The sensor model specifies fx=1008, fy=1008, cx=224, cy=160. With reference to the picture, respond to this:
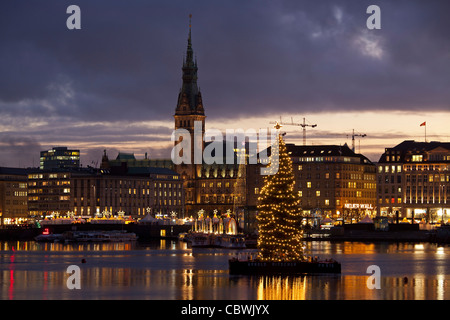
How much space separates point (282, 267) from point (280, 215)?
3.98 m

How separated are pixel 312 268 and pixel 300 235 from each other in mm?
2684

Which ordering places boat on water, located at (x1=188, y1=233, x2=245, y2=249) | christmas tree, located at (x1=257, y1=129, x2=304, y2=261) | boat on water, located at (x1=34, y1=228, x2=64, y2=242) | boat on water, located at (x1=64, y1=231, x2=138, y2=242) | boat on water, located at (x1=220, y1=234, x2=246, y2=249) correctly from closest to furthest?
christmas tree, located at (x1=257, y1=129, x2=304, y2=261) < boat on water, located at (x1=220, y1=234, x2=246, y2=249) < boat on water, located at (x1=188, y1=233, x2=245, y2=249) < boat on water, located at (x1=34, y1=228, x2=64, y2=242) < boat on water, located at (x1=64, y1=231, x2=138, y2=242)

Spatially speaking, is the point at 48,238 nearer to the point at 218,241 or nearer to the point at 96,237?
the point at 96,237

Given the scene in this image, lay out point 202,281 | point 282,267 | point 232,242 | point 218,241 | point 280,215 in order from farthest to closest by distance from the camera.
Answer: point 218,241 → point 232,242 → point 202,281 → point 282,267 → point 280,215

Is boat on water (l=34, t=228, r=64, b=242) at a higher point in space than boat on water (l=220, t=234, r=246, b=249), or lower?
lower

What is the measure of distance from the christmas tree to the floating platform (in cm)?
67

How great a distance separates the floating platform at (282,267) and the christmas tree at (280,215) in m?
0.67

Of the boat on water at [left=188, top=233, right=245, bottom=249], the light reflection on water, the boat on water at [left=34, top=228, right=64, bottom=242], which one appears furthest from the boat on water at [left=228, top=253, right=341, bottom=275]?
the boat on water at [left=34, top=228, right=64, bottom=242]

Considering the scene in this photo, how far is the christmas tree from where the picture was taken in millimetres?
76062

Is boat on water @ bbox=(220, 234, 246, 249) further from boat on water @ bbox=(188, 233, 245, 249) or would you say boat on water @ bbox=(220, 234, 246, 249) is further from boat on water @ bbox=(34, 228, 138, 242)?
boat on water @ bbox=(34, 228, 138, 242)

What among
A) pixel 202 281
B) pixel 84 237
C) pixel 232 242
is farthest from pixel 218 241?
pixel 202 281

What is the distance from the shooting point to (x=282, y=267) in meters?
76.8
